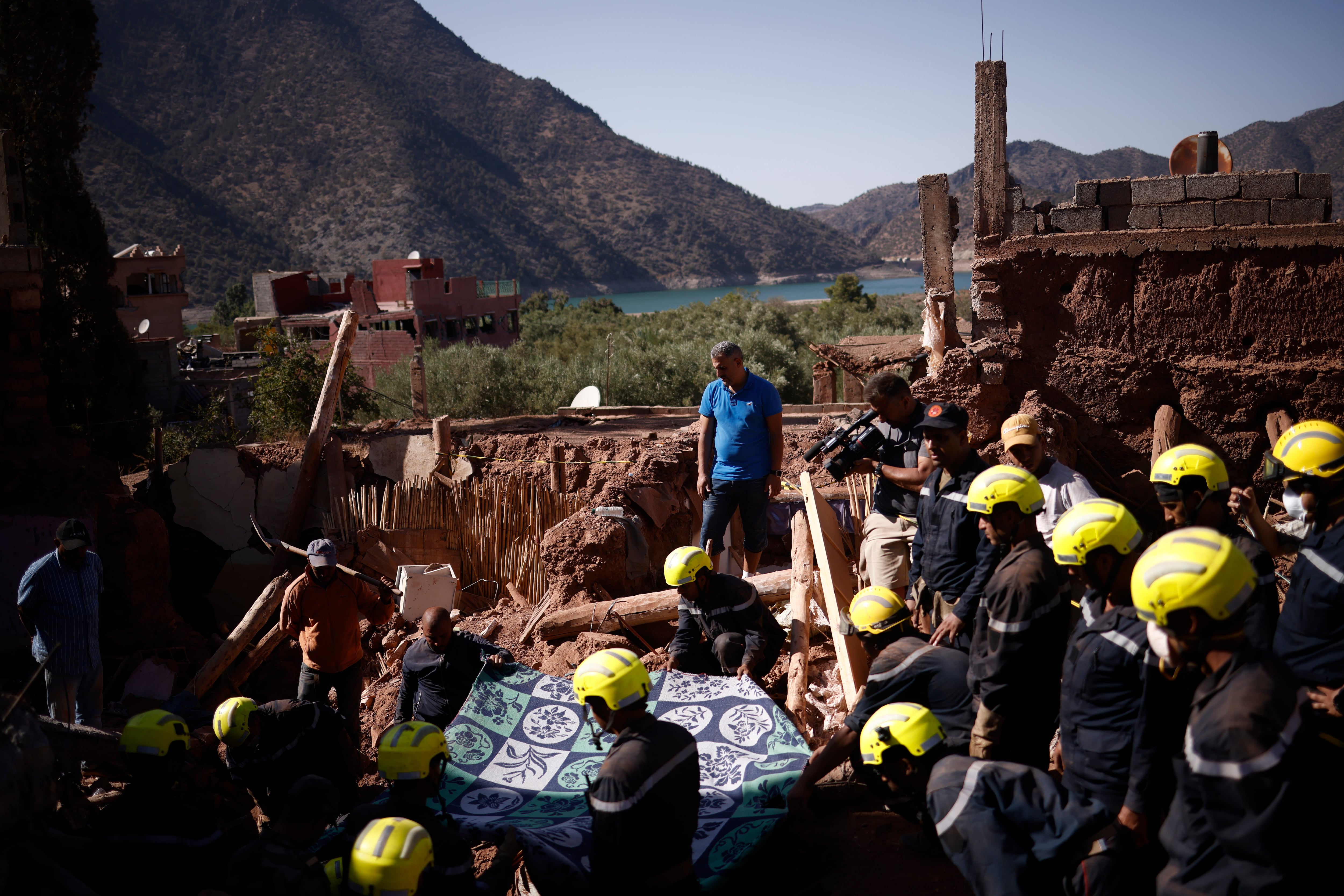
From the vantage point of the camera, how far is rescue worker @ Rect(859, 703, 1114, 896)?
9.46 feet

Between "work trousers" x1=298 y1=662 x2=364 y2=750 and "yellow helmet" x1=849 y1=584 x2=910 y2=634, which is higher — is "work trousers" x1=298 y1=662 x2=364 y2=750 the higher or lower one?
the lower one

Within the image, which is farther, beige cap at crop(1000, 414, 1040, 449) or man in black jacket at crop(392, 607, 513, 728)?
man in black jacket at crop(392, 607, 513, 728)

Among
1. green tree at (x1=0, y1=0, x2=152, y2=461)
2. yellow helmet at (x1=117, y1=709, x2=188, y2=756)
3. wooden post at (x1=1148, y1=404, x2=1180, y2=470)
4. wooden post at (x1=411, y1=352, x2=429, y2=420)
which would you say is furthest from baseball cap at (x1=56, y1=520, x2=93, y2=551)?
green tree at (x1=0, y1=0, x2=152, y2=461)

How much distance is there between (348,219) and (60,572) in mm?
78123

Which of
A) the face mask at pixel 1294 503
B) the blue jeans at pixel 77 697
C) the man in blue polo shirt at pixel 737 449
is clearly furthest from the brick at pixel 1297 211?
the blue jeans at pixel 77 697

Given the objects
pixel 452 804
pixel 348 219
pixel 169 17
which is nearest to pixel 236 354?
pixel 452 804

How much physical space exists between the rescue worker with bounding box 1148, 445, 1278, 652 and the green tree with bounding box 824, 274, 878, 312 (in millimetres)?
33604

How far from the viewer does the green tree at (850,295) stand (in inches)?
1476

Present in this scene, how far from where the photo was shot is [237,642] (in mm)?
7891

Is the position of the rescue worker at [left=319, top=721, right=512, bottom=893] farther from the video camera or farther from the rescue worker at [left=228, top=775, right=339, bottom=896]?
the video camera

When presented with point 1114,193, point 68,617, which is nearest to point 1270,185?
point 1114,193

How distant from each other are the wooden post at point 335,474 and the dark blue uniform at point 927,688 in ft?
26.1

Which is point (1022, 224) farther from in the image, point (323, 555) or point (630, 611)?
point (323, 555)

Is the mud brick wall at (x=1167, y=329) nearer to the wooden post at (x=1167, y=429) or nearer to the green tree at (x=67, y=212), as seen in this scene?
the wooden post at (x=1167, y=429)
